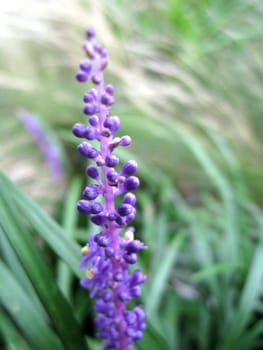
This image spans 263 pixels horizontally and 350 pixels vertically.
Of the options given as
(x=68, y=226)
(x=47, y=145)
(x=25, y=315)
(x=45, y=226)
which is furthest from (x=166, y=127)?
(x=25, y=315)

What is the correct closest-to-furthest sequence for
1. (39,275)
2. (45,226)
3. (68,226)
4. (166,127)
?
1. (39,275)
2. (45,226)
3. (68,226)
4. (166,127)

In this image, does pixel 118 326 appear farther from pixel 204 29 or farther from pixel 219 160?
pixel 204 29

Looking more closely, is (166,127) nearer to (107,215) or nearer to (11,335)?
(11,335)

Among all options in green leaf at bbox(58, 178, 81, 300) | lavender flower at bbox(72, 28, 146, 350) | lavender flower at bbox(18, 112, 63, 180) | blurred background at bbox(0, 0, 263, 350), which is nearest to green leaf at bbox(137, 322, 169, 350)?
lavender flower at bbox(72, 28, 146, 350)

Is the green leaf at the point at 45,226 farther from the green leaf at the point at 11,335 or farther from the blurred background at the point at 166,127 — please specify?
the blurred background at the point at 166,127

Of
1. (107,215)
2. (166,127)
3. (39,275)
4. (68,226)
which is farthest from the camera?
(166,127)

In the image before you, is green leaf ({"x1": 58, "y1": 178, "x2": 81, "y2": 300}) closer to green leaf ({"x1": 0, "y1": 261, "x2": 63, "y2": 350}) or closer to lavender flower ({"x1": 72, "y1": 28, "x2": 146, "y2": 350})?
green leaf ({"x1": 0, "y1": 261, "x2": 63, "y2": 350})
